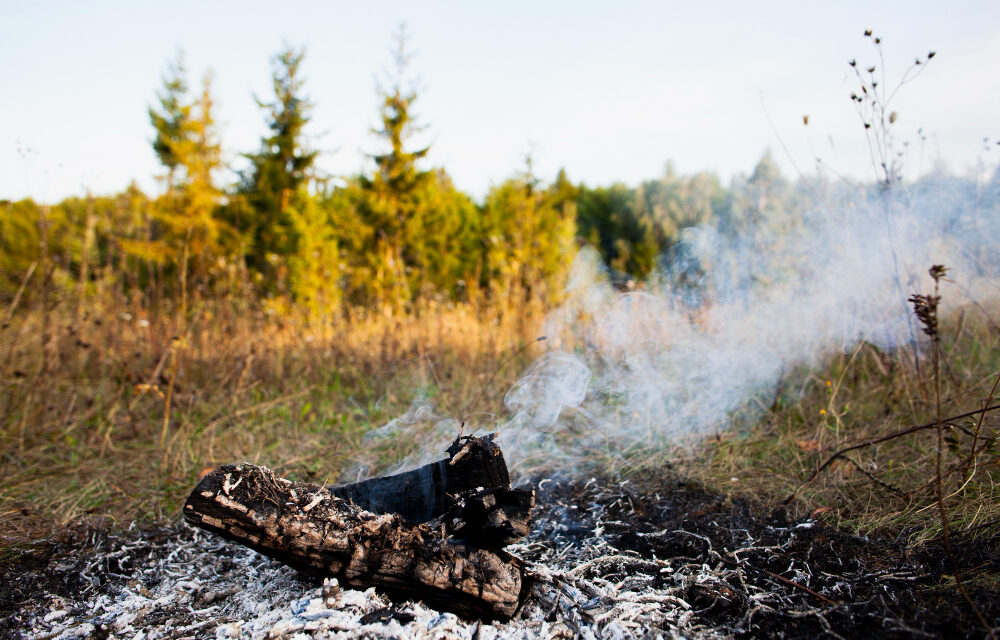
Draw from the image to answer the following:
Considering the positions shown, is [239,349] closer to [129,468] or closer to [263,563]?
[129,468]

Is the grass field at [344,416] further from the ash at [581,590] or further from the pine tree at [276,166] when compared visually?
the pine tree at [276,166]

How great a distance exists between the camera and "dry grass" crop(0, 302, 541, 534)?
2949 mm

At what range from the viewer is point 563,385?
335 centimetres

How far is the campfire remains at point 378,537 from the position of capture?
1601 millimetres

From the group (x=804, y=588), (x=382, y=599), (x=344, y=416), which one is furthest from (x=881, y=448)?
(x=344, y=416)

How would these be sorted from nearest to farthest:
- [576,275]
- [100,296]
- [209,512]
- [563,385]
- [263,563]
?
[209,512] < [263,563] < [563,385] < [100,296] < [576,275]

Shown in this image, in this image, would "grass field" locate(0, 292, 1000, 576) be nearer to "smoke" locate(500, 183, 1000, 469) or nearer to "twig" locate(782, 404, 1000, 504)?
"twig" locate(782, 404, 1000, 504)

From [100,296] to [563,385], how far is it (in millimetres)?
3929

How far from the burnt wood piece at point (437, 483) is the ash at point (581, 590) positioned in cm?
35

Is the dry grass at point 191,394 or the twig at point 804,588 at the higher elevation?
the dry grass at point 191,394

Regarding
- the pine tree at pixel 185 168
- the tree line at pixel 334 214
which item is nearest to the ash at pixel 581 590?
the tree line at pixel 334 214

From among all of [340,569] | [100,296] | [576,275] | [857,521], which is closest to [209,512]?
[340,569]

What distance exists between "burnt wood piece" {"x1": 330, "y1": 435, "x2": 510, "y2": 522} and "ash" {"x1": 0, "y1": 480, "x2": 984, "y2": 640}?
13.8 inches

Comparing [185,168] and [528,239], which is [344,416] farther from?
[185,168]
